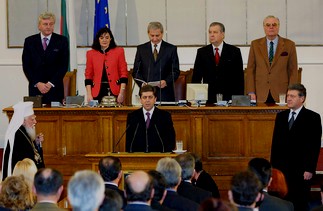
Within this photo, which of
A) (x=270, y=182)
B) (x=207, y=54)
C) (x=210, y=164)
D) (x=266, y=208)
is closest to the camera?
(x=266, y=208)

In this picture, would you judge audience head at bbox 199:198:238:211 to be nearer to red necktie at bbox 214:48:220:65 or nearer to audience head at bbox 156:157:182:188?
audience head at bbox 156:157:182:188

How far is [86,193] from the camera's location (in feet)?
17.0

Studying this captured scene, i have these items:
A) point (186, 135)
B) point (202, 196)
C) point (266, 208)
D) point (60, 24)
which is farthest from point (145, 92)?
point (60, 24)

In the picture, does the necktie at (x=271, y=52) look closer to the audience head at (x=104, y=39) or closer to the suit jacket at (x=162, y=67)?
the suit jacket at (x=162, y=67)

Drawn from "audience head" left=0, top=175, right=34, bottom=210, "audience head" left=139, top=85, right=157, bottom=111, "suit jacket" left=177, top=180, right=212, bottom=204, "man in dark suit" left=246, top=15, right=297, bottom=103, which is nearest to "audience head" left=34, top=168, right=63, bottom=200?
"audience head" left=0, top=175, right=34, bottom=210

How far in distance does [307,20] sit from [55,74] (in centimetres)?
495

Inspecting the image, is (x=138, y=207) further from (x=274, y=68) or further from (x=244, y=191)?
(x=274, y=68)

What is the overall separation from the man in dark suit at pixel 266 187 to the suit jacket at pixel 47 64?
5.41m

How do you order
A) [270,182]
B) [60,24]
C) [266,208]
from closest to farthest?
[266,208]
[270,182]
[60,24]

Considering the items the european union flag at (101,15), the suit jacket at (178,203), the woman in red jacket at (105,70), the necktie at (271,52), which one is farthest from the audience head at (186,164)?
the european union flag at (101,15)

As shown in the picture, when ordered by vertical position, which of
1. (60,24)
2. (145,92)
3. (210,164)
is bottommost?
(210,164)

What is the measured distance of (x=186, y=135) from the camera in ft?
35.5

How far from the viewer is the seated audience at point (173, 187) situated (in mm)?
6504

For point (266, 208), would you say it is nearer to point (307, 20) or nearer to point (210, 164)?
point (210, 164)
